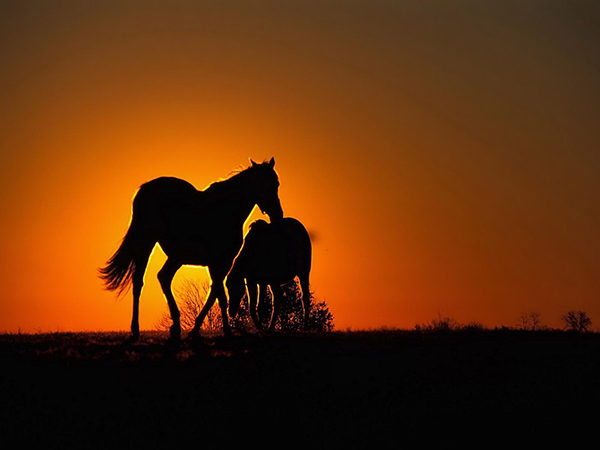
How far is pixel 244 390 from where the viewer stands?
12.6 meters

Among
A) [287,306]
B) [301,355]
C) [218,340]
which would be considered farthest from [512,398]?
[287,306]

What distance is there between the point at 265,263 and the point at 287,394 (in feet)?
28.6

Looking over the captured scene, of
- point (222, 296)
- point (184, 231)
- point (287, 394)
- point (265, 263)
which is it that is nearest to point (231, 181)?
point (184, 231)

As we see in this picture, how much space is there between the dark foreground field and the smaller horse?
4565 mm

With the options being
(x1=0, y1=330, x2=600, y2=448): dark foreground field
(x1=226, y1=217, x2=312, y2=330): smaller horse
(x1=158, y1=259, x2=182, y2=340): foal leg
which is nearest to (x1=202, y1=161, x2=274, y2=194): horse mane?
Result: (x1=158, y1=259, x2=182, y2=340): foal leg

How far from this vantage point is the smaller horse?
67.8 ft

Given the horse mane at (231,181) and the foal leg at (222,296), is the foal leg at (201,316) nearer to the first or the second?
the foal leg at (222,296)

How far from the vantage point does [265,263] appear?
21234 millimetres

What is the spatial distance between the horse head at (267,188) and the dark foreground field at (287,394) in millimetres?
3386

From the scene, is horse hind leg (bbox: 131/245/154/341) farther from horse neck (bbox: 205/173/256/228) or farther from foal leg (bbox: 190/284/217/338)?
horse neck (bbox: 205/173/256/228)

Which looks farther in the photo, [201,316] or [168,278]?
[168,278]

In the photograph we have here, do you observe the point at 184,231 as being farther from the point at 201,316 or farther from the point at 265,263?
the point at 265,263

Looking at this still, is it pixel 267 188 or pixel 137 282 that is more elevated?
pixel 267 188

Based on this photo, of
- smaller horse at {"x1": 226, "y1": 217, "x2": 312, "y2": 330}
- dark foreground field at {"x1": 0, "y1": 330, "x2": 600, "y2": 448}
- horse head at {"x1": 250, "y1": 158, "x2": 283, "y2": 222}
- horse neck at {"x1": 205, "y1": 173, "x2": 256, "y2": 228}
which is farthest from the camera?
smaller horse at {"x1": 226, "y1": 217, "x2": 312, "y2": 330}
